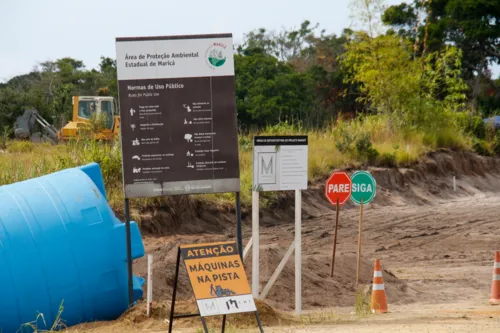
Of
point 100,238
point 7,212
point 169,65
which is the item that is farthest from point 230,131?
point 7,212

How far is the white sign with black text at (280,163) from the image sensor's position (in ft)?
36.4

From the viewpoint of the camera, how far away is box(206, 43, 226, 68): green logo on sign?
10297 millimetres

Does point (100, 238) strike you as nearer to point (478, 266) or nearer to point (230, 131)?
point (230, 131)

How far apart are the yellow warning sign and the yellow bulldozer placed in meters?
16.6

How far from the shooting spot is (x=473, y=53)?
49.7 m

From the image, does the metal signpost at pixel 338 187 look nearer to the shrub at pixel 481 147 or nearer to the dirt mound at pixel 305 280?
the dirt mound at pixel 305 280

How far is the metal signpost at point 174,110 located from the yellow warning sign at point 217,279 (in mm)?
2272

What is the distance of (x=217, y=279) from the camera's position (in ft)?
26.1

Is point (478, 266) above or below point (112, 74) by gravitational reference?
below

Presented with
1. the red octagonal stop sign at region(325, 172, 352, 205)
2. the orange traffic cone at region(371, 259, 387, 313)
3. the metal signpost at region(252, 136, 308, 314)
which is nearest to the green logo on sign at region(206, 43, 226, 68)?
the metal signpost at region(252, 136, 308, 314)

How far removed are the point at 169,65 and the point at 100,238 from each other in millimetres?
2171

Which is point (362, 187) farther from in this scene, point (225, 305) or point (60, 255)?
point (225, 305)

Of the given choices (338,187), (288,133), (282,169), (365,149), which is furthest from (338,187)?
(365,149)

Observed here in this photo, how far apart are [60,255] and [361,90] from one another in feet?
80.8
